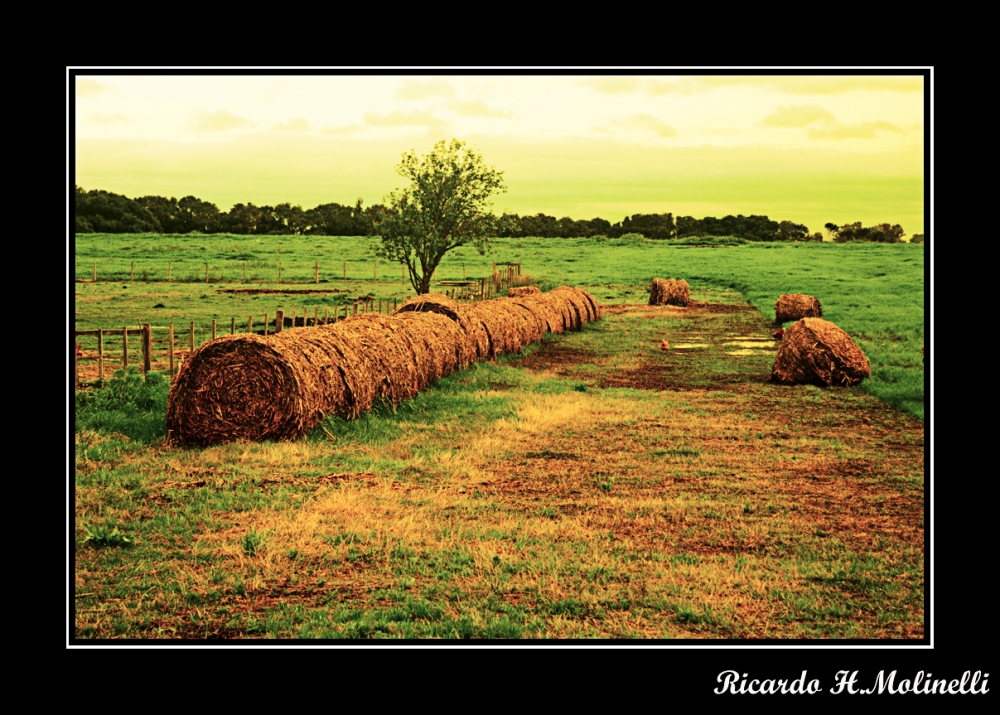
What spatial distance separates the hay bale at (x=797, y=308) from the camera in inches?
1345

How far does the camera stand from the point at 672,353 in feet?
83.8

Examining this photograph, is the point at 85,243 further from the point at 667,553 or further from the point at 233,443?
the point at 667,553

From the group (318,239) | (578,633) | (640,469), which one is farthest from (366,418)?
(318,239)

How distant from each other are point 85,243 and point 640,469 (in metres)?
70.5

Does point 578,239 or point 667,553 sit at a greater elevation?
point 578,239

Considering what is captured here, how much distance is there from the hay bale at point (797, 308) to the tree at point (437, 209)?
43.7 feet

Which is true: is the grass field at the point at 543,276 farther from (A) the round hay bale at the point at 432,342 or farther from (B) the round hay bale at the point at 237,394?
(B) the round hay bale at the point at 237,394

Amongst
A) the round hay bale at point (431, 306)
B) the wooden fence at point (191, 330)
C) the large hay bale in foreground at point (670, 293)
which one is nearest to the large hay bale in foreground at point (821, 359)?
the round hay bale at point (431, 306)

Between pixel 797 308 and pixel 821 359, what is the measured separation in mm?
16023

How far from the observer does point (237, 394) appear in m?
12.3

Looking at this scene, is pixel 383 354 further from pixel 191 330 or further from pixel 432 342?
pixel 191 330

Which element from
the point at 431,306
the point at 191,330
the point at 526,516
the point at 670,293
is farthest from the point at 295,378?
the point at 670,293

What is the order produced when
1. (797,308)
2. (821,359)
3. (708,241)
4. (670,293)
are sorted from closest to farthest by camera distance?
1. (821,359)
2. (797,308)
3. (670,293)
4. (708,241)

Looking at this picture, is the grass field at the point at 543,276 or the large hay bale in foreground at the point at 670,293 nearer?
the grass field at the point at 543,276
